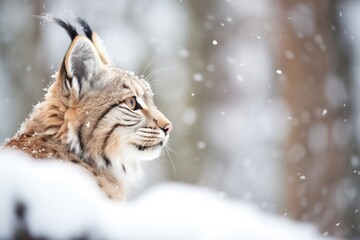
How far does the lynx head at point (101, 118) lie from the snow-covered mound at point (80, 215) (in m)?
0.68

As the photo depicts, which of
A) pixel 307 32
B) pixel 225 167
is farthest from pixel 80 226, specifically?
pixel 225 167

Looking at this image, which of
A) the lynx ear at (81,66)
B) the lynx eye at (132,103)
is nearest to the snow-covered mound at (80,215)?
the lynx ear at (81,66)

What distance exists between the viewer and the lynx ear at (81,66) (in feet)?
6.24

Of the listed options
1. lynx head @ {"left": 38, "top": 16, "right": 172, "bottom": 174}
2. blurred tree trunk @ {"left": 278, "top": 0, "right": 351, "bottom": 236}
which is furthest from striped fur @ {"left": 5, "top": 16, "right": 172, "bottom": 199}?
blurred tree trunk @ {"left": 278, "top": 0, "right": 351, "bottom": 236}

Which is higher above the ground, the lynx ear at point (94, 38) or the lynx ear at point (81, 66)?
the lynx ear at point (94, 38)

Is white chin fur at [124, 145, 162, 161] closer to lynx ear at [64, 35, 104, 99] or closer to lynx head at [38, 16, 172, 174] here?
lynx head at [38, 16, 172, 174]

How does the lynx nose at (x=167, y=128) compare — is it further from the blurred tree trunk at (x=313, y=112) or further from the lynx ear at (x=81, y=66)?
the blurred tree trunk at (x=313, y=112)

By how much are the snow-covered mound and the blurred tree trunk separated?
4.17 meters

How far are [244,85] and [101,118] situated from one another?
18.9 feet

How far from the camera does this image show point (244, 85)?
773cm

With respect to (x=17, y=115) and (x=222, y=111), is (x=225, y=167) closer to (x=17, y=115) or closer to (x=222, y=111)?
(x=222, y=111)

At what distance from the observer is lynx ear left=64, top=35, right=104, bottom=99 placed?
1.90 metres

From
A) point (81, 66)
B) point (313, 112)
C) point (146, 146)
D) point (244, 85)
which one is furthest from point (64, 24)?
point (244, 85)

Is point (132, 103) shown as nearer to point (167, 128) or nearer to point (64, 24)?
point (167, 128)
